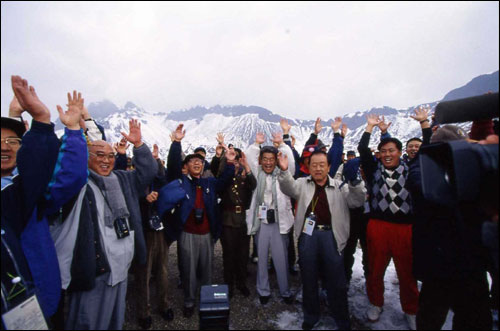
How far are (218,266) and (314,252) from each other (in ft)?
10.3

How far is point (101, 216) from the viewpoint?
2.49 metres

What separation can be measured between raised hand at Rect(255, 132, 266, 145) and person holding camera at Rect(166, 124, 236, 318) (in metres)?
1.46

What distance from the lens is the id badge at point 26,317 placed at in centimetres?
153

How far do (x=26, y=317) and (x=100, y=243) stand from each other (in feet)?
2.75

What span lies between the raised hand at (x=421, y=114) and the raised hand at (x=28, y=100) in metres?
4.88

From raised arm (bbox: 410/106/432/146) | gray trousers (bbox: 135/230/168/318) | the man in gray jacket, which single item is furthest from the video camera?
gray trousers (bbox: 135/230/168/318)

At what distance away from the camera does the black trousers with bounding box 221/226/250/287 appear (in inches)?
171

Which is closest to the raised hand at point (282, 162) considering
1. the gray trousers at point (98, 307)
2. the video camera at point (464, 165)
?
the video camera at point (464, 165)

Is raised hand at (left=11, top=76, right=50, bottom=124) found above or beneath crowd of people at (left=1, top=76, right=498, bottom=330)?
above

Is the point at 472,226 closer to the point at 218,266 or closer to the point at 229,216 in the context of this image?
the point at 229,216

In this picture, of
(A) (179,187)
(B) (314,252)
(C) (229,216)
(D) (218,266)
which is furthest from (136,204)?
(D) (218,266)

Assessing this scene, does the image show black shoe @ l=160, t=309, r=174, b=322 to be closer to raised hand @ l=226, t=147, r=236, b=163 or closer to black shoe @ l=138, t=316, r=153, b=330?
black shoe @ l=138, t=316, r=153, b=330

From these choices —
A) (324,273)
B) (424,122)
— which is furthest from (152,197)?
(424,122)

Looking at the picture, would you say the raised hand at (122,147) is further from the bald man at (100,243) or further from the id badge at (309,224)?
the id badge at (309,224)
